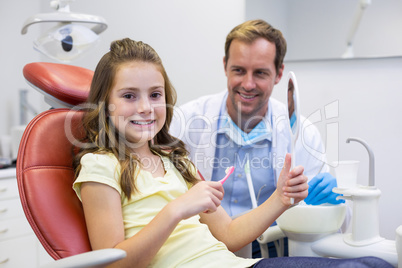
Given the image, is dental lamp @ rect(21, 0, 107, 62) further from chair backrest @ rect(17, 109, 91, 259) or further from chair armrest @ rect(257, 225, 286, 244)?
chair armrest @ rect(257, 225, 286, 244)

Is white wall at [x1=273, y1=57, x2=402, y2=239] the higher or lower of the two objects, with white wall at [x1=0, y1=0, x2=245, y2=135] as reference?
lower

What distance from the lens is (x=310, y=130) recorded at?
159 cm

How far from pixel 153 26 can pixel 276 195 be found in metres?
1.46

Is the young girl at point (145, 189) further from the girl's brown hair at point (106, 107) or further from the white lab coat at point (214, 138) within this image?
the white lab coat at point (214, 138)

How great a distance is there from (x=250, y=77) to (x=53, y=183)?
84 cm

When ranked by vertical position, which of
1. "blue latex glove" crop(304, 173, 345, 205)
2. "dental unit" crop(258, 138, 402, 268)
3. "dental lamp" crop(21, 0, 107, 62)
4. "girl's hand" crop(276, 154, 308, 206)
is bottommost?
"dental unit" crop(258, 138, 402, 268)

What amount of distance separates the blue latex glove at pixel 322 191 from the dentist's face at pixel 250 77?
51cm

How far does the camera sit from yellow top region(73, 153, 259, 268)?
0.89m

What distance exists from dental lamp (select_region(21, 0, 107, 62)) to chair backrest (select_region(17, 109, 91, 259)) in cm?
52

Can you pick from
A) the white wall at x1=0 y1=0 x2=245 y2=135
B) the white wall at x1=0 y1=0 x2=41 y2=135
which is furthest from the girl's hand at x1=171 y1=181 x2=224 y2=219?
the white wall at x1=0 y1=0 x2=41 y2=135

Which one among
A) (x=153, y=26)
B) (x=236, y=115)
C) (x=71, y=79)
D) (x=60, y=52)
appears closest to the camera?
(x=71, y=79)

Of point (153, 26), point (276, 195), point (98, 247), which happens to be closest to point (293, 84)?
point (276, 195)

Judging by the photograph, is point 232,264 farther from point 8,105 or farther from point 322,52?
point 8,105

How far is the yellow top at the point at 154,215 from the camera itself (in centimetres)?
89
